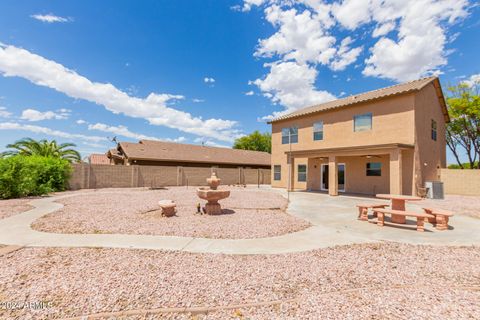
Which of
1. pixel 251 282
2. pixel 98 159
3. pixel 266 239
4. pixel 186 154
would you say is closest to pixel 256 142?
pixel 186 154

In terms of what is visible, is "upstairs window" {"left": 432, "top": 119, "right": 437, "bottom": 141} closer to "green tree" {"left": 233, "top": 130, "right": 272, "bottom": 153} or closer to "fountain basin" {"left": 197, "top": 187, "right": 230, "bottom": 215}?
"fountain basin" {"left": 197, "top": 187, "right": 230, "bottom": 215}

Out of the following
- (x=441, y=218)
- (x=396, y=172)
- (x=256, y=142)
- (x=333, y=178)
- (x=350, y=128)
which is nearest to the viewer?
(x=441, y=218)

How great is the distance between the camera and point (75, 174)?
685 inches

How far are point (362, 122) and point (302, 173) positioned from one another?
6.17 m

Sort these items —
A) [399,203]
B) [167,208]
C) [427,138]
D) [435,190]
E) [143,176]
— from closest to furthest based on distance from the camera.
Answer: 1. [399,203]
2. [167,208]
3. [435,190]
4. [427,138]
5. [143,176]

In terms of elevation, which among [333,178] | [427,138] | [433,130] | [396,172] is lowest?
[333,178]

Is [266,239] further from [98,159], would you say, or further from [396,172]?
[98,159]

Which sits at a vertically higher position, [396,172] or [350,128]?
[350,128]

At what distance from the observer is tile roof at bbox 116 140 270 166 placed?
2342 centimetres

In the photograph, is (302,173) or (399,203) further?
(302,173)

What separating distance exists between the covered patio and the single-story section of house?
1124cm

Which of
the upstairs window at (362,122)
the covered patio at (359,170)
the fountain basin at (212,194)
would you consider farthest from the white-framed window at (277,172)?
the fountain basin at (212,194)

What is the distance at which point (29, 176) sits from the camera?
12844 millimetres

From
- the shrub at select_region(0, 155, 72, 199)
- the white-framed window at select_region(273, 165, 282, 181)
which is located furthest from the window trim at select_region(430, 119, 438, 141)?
the shrub at select_region(0, 155, 72, 199)
